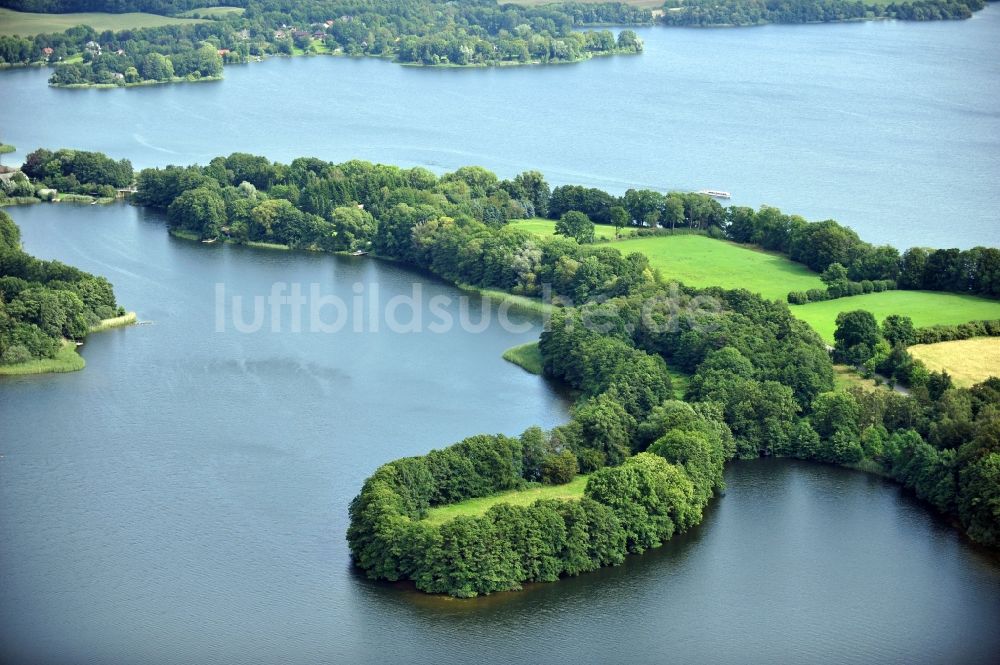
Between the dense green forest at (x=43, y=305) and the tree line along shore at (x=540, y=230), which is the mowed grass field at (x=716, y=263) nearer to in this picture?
the tree line along shore at (x=540, y=230)

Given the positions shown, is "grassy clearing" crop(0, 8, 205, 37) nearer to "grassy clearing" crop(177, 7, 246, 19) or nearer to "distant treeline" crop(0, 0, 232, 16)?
"distant treeline" crop(0, 0, 232, 16)

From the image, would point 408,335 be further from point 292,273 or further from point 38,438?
point 38,438

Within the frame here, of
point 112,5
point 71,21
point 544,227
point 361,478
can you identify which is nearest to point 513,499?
point 361,478

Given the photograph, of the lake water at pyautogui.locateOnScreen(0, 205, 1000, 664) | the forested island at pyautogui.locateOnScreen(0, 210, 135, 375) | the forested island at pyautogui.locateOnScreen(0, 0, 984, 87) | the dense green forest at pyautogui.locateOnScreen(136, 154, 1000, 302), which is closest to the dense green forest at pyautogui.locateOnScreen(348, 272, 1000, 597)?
the lake water at pyautogui.locateOnScreen(0, 205, 1000, 664)

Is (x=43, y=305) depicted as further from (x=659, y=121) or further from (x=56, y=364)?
(x=659, y=121)

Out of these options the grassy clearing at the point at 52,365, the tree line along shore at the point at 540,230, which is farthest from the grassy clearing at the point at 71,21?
the grassy clearing at the point at 52,365

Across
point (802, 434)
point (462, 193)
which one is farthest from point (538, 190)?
point (802, 434)

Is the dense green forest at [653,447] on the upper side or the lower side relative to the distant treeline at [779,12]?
lower

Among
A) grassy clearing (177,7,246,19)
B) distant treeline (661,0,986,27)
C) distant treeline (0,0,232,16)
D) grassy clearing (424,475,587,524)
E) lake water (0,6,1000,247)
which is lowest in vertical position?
grassy clearing (424,475,587,524)
